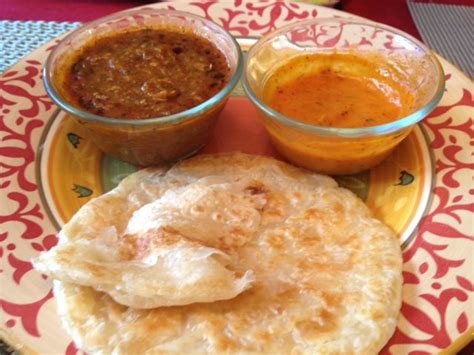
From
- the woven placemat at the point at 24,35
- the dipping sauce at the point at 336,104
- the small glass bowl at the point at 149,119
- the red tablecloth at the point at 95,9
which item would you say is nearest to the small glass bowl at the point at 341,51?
the dipping sauce at the point at 336,104

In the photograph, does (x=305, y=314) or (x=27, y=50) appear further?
(x=27, y=50)

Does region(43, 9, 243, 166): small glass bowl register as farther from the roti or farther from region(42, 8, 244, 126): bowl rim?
the roti

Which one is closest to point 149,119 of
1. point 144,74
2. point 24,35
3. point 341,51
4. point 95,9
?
point 144,74

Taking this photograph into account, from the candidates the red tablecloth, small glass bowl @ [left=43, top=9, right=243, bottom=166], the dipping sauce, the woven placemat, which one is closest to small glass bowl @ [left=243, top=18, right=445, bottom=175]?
the dipping sauce

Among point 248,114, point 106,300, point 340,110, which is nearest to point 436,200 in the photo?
point 340,110

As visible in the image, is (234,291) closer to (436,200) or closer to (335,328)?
(335,328)

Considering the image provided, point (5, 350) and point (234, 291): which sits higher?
point (234, 291)
